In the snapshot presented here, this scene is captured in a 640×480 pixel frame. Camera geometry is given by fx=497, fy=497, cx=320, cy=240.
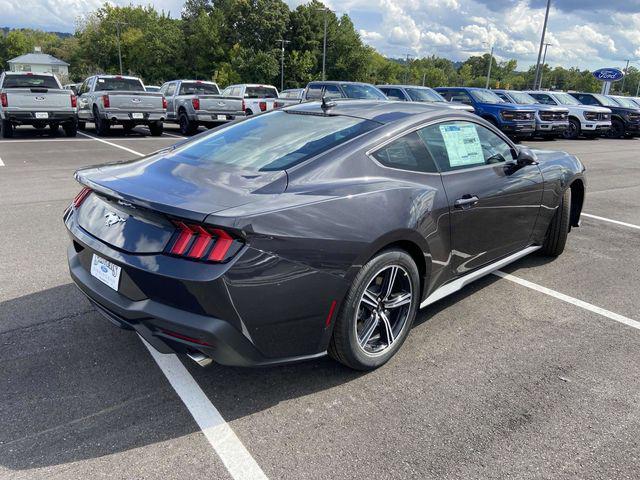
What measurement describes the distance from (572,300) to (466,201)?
1.60 meters

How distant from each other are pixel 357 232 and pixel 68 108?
14.0 m

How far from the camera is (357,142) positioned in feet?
9.75

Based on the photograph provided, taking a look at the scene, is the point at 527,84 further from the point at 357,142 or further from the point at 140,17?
the point at 357,142

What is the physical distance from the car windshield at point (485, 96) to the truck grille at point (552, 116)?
1622 mm

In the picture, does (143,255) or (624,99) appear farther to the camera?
(624,99)

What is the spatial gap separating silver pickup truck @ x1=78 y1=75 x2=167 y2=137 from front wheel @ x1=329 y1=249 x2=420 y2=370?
532 inches

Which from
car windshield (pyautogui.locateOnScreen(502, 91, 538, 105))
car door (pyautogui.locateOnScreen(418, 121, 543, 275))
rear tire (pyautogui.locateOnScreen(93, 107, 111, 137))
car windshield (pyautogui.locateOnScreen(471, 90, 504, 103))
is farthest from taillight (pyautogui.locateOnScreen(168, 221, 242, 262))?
car windshield (pyautogui.locateOnScreen(502, 91, 538, 105))

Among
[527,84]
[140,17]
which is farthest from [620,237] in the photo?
[527,84]

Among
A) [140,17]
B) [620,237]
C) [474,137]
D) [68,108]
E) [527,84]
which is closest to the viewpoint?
[474,137]

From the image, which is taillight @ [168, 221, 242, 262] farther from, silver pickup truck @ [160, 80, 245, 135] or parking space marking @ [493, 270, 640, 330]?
silver pickup truck @ [160, 80, 245, 135]

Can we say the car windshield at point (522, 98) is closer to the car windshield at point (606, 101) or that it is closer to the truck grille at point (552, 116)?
the truck grille at point (552, 116)

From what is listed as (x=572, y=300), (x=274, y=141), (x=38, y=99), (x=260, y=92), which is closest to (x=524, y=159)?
(x=572, y=300)

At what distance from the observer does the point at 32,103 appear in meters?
13.5

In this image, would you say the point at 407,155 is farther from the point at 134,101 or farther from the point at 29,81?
the point at 29,81
